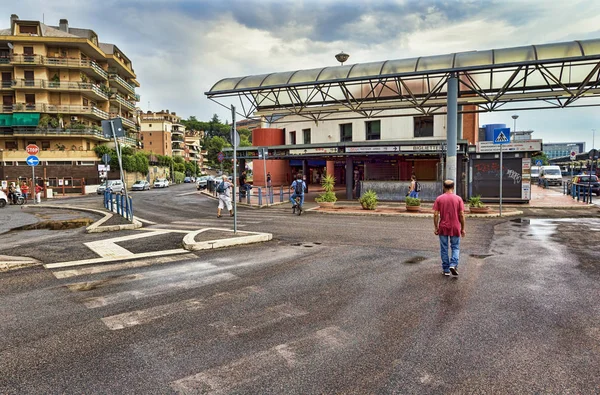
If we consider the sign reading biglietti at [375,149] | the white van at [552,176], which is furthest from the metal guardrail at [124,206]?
the white van at [552,176]

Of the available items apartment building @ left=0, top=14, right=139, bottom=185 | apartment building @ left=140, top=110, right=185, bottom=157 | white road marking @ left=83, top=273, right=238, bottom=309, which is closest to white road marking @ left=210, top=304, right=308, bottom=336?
white road marking @ left=83, top=273, right=238, bottom=309

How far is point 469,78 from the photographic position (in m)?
18.3

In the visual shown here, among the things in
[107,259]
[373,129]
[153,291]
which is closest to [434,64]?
[107,259]

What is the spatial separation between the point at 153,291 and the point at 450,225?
4817mm

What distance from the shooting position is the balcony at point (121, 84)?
55000mm

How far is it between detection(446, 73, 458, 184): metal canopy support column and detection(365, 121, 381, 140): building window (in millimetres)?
16323

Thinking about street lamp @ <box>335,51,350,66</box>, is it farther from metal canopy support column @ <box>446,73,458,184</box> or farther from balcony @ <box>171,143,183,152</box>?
balcony @ <box>171,143,183,152</box>

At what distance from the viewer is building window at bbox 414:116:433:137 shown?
31.7 m

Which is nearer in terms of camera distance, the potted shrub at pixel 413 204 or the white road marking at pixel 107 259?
the white road marking at pixel 107 259

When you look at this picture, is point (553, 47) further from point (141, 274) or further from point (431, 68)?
point (141, 274)

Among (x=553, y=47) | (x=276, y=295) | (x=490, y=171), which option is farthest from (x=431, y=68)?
(x=276, y=295)

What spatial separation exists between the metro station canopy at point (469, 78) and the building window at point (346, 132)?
1144 cm

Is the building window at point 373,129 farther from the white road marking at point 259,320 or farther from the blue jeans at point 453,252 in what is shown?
the white road marking at point 259,320

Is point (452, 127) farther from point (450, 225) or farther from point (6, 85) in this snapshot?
point (6, 85)
